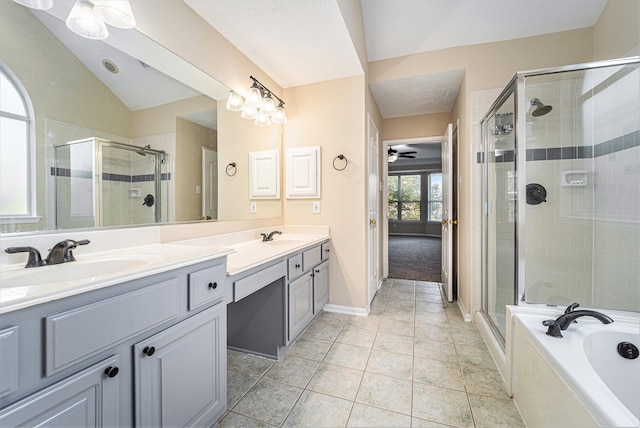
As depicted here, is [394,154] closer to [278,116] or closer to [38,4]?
[278,116]

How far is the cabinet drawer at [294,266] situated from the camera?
75.5 inches

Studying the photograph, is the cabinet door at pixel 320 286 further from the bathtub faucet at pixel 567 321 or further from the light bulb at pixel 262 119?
the bathtub faucet at pixel 567 321

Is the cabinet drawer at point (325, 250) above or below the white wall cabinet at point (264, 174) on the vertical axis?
below

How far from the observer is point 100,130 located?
128 cm

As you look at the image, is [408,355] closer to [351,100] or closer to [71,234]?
[71,234]

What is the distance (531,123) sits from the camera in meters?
2.09

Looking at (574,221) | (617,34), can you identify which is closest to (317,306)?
(574,221)

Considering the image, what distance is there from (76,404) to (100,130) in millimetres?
1154

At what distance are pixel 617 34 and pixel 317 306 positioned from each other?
127 inches

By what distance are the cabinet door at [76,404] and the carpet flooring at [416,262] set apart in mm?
3733

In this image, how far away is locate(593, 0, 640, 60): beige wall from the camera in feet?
5.98

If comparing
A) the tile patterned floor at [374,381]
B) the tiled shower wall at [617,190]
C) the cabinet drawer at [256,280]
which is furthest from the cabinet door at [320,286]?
the tiled shower wall at [617,190]

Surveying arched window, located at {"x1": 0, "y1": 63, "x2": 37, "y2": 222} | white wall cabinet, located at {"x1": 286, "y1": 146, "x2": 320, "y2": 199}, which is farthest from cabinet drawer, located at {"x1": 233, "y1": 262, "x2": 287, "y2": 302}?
white wall cabinet, located at {"x1": 286, "y1": 146, "x2": 320, "y2": 199}

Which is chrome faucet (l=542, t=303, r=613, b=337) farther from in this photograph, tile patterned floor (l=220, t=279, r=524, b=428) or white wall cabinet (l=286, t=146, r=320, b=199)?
white wall cabinet (l=286, t=146, r=320, b=199)
